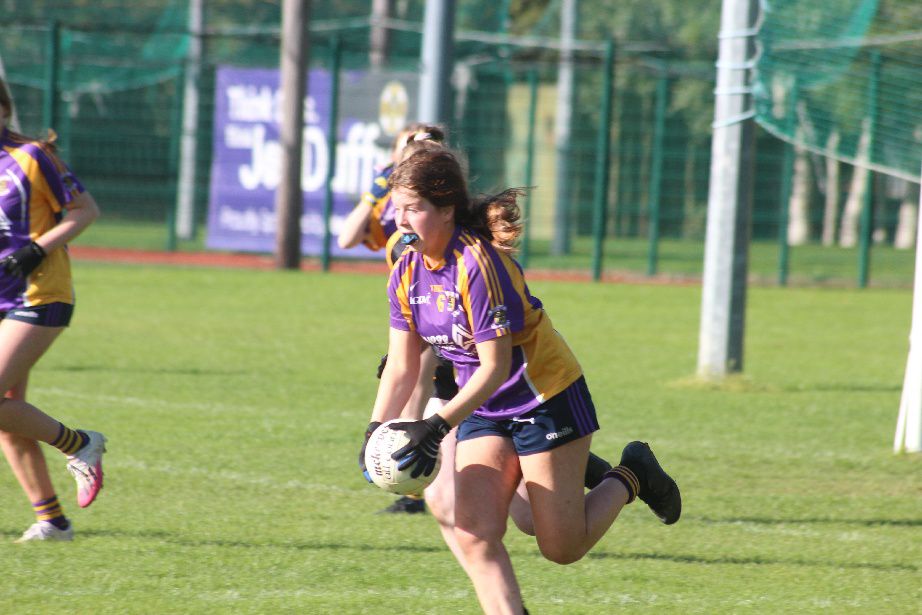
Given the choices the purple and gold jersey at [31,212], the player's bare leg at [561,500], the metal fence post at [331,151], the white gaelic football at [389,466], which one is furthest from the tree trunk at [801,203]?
the white gaelic football at [389,466]

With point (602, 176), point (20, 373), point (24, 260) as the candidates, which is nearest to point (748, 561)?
point (20, 373)

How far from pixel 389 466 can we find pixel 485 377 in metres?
0.40

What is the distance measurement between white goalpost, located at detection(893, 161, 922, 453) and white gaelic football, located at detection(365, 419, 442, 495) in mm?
4686

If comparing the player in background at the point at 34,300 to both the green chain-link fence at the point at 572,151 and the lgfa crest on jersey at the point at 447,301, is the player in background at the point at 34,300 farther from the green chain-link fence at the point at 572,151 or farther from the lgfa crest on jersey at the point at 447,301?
the green chain-link fence at the point at 572,151

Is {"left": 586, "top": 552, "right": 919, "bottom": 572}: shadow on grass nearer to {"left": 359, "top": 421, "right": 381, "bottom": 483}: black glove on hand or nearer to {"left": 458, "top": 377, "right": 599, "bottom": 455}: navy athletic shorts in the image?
Answer: {"left": 458, "top": 377, "right": 599, "bottom": 455}: navy athletic shorts

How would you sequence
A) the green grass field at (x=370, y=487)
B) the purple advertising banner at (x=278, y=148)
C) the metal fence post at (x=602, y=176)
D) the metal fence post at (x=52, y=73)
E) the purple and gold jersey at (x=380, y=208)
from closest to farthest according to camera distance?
the green grass field at (x=370, y=487)
the purple and gold jersey at (x=380, y=208)
the metal fence post at (x=52, y=73)
the metal fence post at (x=602, y=176)
the purple advertising banner at (x=278, y=148)

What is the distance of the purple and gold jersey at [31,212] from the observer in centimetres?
601

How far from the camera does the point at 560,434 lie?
14.8 ft

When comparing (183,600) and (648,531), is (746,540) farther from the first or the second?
(183,600)

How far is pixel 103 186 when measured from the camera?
24750 millimetres

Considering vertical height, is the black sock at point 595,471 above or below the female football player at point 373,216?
below

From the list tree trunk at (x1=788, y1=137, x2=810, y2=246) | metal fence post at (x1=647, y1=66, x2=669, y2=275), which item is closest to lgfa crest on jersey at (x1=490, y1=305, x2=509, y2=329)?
metal fence post at (x1=647, y1=66, x2=669, y2=275)

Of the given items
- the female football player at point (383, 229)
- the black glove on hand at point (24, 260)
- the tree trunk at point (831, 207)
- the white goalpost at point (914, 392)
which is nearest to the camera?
the black glove on hand at point (24, 260)

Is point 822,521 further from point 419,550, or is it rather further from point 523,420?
point 523,420
